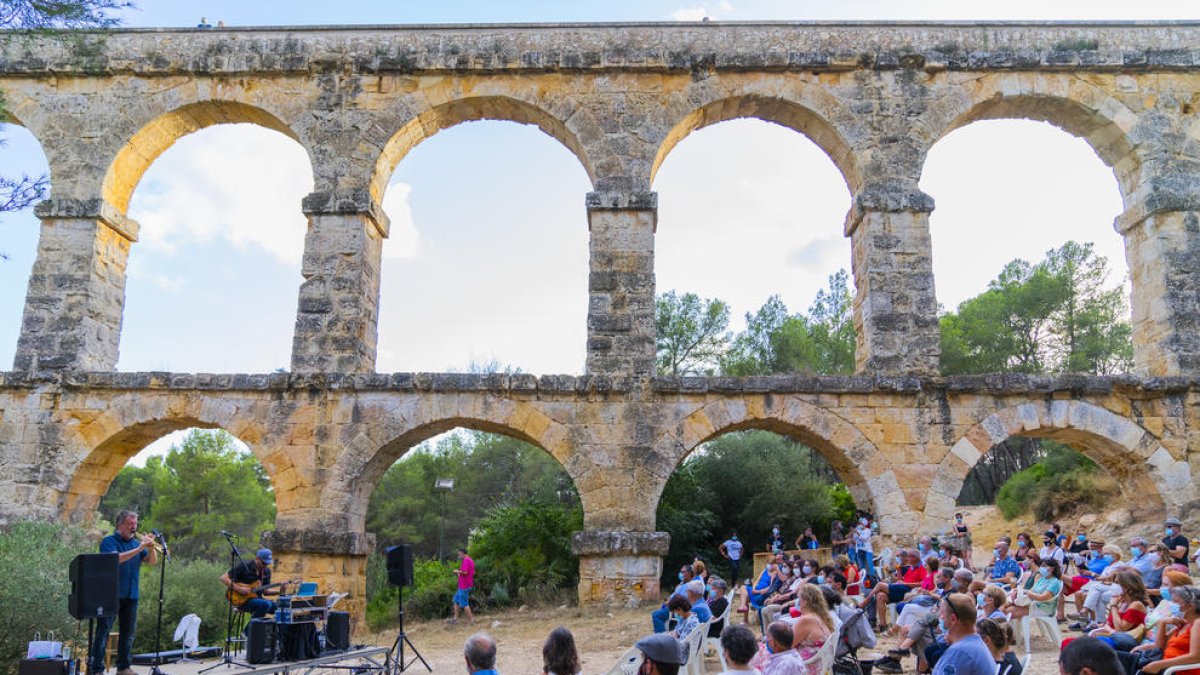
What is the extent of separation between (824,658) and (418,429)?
6690 mm

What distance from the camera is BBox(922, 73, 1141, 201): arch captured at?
11570mm

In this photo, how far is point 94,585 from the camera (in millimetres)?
5805

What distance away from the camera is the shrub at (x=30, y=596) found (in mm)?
8258

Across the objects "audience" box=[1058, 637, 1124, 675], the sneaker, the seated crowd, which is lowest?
the sneaker

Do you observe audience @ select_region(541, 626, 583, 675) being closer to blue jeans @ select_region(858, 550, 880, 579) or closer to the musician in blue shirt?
the musician in blue shirt

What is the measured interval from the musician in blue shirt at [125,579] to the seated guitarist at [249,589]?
43.9 inches

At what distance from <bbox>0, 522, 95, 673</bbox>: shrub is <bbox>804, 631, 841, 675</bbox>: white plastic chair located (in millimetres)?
6638

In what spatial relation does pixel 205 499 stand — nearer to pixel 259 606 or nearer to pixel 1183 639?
pixel 259 606

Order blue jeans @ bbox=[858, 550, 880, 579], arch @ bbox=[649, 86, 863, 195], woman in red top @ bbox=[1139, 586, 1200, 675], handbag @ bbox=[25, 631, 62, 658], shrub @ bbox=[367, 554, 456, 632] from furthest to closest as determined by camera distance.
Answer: shrub @ bbox=[367, 554, 456, 632], arch @ bbox=[649, 86, 863, 195], blue jeans @ bbox=[858, 550, 880, 579], handbag @ bbox=[25, 631, 62, 658], woman in red top @ bbox=[1139, 586, 1200, 675]

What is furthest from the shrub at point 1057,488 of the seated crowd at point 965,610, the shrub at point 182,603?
the shrub at point 182,603

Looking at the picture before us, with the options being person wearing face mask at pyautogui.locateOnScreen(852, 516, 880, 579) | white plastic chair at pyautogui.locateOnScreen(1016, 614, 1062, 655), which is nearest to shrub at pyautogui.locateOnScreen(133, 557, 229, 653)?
person wearing face mask at pyautogui.locateOnScreen(852, 516, 880, 579)

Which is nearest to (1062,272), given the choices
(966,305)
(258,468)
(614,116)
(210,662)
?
(966,305)

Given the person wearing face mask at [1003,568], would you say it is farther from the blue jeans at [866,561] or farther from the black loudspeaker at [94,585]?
the black loudspeaker at [94,585]

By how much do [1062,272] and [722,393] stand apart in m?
18.3
